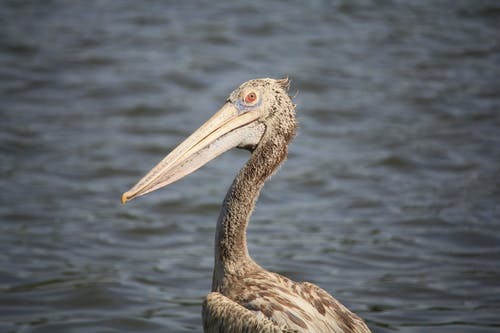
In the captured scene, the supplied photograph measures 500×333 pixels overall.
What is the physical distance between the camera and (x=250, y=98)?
517cm

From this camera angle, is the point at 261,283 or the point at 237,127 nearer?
the point at 261,283

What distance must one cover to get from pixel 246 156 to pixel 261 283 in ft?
19.7

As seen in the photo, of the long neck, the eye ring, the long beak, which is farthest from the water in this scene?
the eye ring

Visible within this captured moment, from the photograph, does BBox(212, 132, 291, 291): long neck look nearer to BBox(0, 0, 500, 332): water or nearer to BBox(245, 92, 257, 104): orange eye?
BBox(245, 92, 257, 104): orange eye

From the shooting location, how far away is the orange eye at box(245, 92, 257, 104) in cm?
516

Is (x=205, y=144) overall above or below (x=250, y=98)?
below

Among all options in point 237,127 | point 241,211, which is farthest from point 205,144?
point 241,211

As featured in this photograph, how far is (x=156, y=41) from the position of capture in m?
14.0

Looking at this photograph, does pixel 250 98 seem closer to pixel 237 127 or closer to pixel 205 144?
pixel 237 127

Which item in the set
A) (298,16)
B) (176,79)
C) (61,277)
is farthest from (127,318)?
(298,16)

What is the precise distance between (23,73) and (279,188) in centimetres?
527

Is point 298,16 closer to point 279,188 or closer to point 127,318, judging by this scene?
point 279,188

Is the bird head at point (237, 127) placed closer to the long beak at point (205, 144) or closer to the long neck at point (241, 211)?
the long beak at point (205, 144)

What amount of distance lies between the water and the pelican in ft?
4.82
